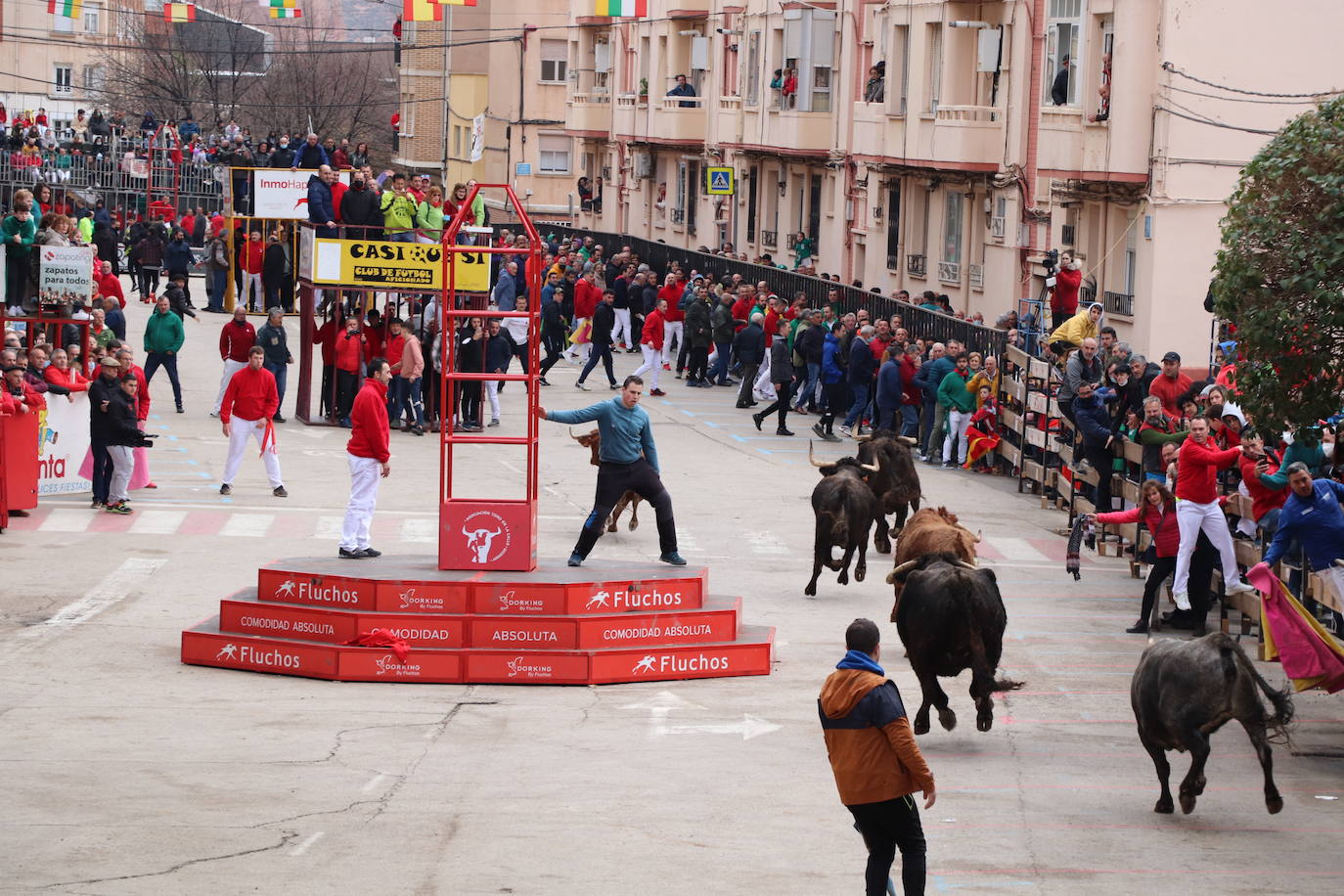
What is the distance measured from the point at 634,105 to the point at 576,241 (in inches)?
201

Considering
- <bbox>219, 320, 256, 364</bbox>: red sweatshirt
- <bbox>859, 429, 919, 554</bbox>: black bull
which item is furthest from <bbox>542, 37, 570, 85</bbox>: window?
<bbox>859, 429, 919, 554</bbox>: black bull

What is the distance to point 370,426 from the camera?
17.8 metres

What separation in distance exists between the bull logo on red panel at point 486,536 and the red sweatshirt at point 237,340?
12.5 metres

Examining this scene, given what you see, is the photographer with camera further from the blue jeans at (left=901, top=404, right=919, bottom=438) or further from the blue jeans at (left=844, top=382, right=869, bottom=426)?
the blue jeans at (left=901, top=404, right=919, bottom=438)

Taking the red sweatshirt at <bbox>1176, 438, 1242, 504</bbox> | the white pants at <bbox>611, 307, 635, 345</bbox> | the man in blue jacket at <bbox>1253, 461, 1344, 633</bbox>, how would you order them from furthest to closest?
the white pants at <bbox>611, 307, 635, 345</bbox> → the red sweatshirt at <bbox>1176, 438, 1242, 504</bbox> → the man in blue jacket at <bbox>1253, 461, 1344, 633</bbox>

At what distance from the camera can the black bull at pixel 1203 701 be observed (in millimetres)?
11641

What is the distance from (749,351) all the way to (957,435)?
619 cm

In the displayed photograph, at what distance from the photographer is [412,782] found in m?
12.4

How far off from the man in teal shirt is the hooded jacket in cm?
753

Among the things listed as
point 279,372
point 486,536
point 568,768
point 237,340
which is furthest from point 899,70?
point 568,768

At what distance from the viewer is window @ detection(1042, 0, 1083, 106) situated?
1225 inches

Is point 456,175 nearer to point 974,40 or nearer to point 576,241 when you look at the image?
point 576,241

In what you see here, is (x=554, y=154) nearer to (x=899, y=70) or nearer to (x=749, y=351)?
(x=899, y=70)

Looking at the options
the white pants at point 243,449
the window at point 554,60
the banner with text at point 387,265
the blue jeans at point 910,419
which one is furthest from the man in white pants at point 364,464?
the window at point 554,60
